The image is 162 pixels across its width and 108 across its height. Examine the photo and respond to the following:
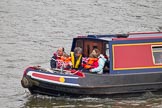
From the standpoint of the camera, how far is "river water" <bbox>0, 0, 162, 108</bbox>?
65.5ft

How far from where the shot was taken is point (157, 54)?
21.2 meters

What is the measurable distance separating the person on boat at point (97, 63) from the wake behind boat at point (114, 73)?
0.92 ft

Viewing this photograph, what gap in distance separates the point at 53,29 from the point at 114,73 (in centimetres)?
1460

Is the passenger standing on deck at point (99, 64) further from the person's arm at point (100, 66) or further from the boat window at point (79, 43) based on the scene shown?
the boat window at point (79, 43)

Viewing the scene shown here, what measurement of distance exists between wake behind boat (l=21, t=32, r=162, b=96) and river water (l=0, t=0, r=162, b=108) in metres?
0.40

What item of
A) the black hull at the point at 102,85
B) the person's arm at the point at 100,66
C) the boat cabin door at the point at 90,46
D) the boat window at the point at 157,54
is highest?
the boat cabin door at the point at 90,46

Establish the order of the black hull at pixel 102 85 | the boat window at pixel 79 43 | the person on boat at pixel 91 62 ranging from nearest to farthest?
the black hull at pixel 102 85 < the person on boat at pixel 91 62 < the boat window at pixel 79 43

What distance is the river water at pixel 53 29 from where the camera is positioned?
20.0m

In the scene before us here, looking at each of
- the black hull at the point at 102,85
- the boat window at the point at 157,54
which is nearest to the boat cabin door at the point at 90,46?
the black hull at the point at 102,85

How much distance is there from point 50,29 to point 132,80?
14773 mm

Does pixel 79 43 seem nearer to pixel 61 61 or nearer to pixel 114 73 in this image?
pixel 61 61

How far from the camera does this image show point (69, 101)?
19.8m

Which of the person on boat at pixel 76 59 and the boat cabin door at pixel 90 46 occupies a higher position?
the boat cabin door at pixel 90 46

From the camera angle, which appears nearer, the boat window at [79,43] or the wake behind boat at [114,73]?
the wake behind boat at [114,73]
